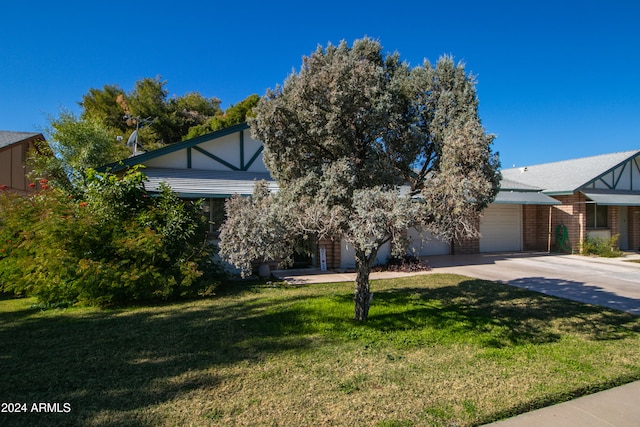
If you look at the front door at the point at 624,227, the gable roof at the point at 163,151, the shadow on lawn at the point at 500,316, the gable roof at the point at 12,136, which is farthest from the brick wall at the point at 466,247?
the gable roof at the point at 12,136

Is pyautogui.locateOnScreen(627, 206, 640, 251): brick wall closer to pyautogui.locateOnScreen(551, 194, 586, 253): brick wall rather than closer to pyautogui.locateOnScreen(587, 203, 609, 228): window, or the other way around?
pyautogui.locateOnScreen(587, 203, 609, 228): window

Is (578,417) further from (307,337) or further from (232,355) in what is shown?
(232,355)

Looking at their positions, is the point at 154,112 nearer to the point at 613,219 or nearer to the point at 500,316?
the point at 500,316

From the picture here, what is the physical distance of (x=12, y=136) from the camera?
16812 millimetres

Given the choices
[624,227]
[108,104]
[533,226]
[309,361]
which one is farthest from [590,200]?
[108,104]

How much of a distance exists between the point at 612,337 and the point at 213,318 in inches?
246

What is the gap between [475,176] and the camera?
4.56 meters

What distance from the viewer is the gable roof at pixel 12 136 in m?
15.9

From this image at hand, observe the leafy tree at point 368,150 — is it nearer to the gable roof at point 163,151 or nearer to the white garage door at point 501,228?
the gable roof at point 163,151

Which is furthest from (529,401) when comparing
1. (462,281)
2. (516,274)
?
(516,274)

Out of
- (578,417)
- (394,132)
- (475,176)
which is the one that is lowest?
(578,417)

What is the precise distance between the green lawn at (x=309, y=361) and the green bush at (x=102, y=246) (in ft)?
1.77

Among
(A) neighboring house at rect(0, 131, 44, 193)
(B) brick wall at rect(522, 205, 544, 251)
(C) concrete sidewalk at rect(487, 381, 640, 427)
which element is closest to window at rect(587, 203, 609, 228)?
(B) brick wall at rect(522, 205, 544, 251)

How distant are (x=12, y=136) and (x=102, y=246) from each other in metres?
14.1
